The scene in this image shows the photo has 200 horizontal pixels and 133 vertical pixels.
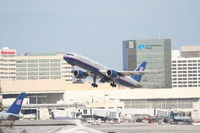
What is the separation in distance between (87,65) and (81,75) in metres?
2.95

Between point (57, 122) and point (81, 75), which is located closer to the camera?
point (57, 122)

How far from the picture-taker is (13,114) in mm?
121250

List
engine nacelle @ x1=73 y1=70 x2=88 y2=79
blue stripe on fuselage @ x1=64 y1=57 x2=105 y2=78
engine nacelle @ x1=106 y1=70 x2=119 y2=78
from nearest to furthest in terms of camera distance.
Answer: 1. blue stripe on fuselage @ x1=64 y1=57 x2=105 y2=78
2. engine nacelle @ x1=73 y1=70 x2=88 y2=79
3. engine nacelle @ x1=106 y1=70 x2=119 y2=78

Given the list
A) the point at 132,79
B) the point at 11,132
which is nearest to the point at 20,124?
the point at 11,132

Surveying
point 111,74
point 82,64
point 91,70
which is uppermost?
point 82,64

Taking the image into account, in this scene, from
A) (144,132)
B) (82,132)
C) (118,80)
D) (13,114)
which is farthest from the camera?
(118,80)

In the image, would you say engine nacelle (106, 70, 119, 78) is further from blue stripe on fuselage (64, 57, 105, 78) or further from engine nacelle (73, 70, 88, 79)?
engine nacelle (73, 70, 88, 79)

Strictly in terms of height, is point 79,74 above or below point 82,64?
below

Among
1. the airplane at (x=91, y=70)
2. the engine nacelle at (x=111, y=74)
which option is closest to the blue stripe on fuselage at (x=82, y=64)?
the airplane at (x=91, y=70)

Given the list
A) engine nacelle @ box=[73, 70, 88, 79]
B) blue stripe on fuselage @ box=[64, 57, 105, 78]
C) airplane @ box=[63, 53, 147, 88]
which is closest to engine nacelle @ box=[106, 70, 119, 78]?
airplane @ box=[63, 53, 147, 88]

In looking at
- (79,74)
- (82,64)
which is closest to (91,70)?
(82,64)

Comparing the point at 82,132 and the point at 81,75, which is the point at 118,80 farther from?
the point at 82,132

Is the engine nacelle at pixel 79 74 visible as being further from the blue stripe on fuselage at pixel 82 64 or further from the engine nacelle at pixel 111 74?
the engine nacelle at pixel 111 74

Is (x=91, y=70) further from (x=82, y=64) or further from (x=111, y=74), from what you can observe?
(x=111, y=74)
